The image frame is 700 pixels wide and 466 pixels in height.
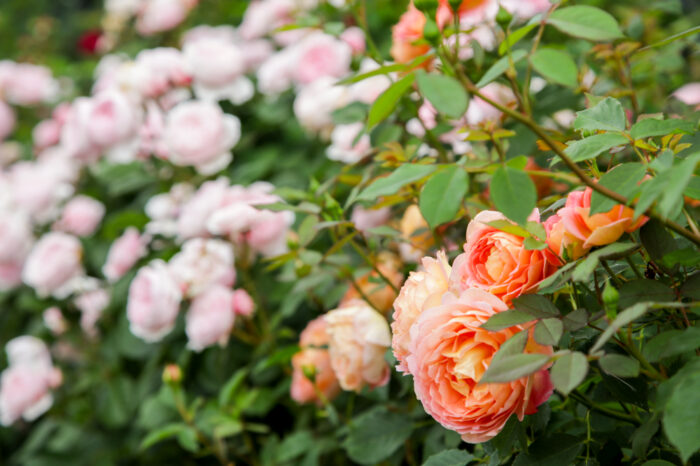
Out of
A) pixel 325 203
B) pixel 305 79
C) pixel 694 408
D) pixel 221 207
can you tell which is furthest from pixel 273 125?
pixel 694 408

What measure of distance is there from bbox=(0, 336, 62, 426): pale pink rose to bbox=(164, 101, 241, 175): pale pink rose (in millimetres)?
613

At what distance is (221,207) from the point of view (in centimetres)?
123

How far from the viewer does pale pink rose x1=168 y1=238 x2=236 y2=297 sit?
1.25 meters

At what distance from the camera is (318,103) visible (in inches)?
57.2

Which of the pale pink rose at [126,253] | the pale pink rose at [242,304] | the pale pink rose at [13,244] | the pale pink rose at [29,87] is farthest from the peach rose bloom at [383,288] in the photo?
the pale pink rose at [29,87]

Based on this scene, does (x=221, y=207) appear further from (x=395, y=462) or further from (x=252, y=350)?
(x=395, y=462)

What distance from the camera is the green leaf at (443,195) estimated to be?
459 millimetres

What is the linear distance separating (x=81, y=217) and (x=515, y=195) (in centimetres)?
155

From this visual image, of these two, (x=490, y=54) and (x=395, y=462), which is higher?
(x=490, y=54)

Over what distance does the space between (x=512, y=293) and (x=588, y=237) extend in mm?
74

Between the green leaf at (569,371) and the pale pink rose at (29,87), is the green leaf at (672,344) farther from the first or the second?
the pale pink rose at (29,87)

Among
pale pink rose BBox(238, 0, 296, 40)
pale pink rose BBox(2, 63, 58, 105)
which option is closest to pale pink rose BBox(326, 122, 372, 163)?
pale pink rose BBox(238, 0, 296, 40)

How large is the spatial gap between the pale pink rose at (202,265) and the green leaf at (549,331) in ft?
2.76

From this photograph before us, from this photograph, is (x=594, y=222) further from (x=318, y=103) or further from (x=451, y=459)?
(x=318, y=103)
